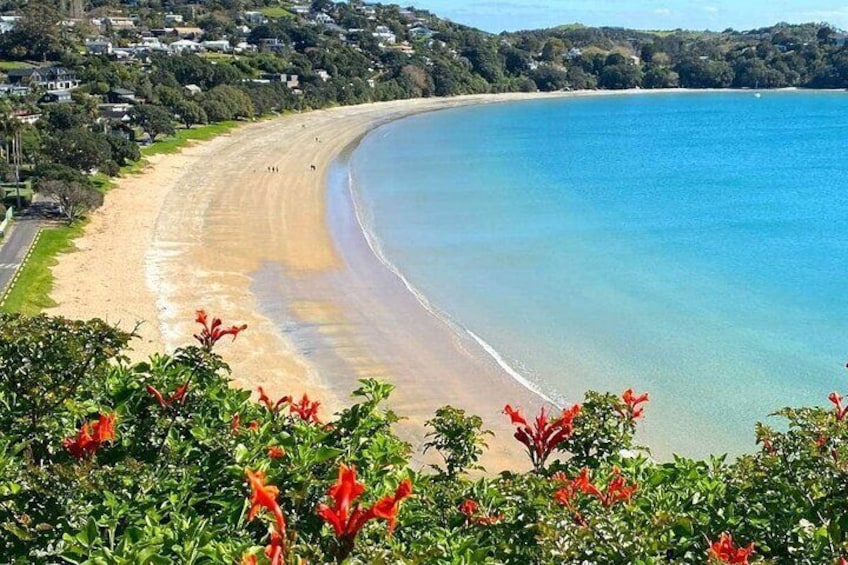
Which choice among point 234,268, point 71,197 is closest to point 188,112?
point 71,197

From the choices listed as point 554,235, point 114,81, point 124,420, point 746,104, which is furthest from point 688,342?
point 746,104

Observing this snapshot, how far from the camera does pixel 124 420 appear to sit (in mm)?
8602

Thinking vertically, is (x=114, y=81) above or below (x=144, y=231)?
above

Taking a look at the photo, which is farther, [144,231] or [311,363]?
[144,231]

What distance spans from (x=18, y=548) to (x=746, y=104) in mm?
153958

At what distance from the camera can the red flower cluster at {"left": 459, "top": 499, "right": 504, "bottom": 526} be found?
25.0 feet

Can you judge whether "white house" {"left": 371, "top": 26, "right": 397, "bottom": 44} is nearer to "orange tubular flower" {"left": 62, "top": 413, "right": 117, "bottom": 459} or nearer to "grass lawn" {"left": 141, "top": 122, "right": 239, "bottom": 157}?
"grass lawn" {"left": 141, "top": 122, "right": 239, "bottom": 157}

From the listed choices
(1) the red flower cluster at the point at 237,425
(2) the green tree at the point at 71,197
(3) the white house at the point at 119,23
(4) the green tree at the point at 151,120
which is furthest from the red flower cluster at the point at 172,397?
(3) the white house at the point at 119,23

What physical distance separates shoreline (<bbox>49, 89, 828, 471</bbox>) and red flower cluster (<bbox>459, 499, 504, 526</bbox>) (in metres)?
9.52

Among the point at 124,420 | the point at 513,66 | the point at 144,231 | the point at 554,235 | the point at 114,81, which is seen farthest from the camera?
the point at 513,66

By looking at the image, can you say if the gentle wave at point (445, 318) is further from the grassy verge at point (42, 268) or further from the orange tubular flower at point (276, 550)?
the orange tubular flower at point (276, 550)

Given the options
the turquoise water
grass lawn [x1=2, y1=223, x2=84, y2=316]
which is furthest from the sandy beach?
the turquoise water

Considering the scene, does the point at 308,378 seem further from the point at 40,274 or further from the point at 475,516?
the point at 475,516

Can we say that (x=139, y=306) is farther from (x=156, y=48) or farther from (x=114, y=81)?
(x=156, y=48)
